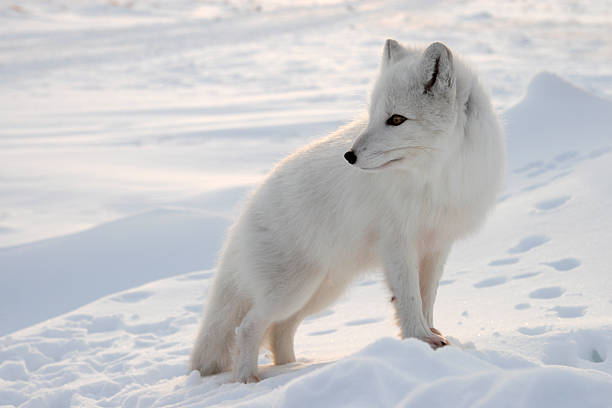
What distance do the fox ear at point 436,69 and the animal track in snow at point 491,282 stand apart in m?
1.90

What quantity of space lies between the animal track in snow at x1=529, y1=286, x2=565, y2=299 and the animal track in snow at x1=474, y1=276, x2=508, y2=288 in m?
0.42

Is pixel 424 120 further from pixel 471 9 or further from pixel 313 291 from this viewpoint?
pixel 471 9

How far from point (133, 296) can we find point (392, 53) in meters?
3.03

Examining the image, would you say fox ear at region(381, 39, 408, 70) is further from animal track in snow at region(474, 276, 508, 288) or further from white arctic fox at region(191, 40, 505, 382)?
animal track in snow at region(474, 276, 508, 288)

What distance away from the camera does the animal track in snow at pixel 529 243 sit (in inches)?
176

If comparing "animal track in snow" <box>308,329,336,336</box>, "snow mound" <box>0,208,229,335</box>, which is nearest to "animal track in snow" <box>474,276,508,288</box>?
"animal track in snow" <box>308,329,336,336</box>

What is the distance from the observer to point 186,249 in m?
5.76

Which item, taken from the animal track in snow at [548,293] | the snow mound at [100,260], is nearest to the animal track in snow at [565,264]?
the animal track in snow at [548,293]

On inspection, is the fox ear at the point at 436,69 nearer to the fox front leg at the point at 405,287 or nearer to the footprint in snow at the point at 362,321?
the fox front leg at the point at 405,287

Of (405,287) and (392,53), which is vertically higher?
(392,53)

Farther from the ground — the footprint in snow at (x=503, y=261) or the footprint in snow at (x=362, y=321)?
the footprint in snow at (x=503, y=261)

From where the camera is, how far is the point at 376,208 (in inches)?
109

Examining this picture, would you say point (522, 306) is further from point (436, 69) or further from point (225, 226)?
point (225, 226)

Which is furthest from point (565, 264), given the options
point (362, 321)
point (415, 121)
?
point (415, 121)
